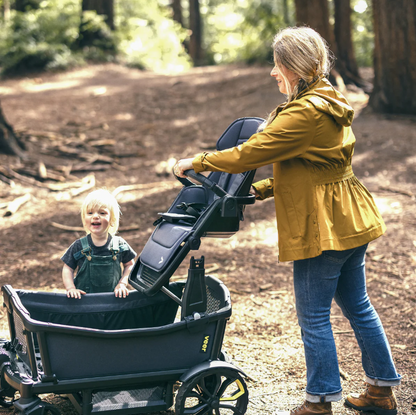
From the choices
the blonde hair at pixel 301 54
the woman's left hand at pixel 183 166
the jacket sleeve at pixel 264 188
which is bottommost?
the jacket sleeve at pixel 264 188

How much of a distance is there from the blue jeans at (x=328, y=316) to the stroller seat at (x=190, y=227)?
0.49 m

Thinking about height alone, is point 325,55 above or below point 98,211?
above

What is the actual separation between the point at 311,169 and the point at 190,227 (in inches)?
29.7

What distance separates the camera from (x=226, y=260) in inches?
243

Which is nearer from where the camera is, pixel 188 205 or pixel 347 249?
pixel 347 249

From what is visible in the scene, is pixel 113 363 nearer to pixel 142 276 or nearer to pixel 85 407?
pixel 85 407

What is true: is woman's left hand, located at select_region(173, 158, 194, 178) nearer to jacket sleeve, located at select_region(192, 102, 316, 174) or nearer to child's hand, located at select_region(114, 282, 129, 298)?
jacket sleeve, located at select_region(192, 102, 316, 174)

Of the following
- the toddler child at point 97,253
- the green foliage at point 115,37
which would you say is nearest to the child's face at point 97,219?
the toddler child at point 97,253

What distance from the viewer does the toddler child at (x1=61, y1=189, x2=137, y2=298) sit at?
371 cm

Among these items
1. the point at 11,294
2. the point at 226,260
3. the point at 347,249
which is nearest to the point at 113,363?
the point at 11,294

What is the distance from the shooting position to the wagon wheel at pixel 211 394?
3117 millimetres

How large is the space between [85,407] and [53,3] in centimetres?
1827

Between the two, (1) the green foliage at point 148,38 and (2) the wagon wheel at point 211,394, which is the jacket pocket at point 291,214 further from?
(1) the green foliage at point 148,38

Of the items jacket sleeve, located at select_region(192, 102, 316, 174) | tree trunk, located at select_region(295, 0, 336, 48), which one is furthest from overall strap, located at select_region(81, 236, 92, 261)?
tree trunk, located at select_region(295, 0, 336, 48)
